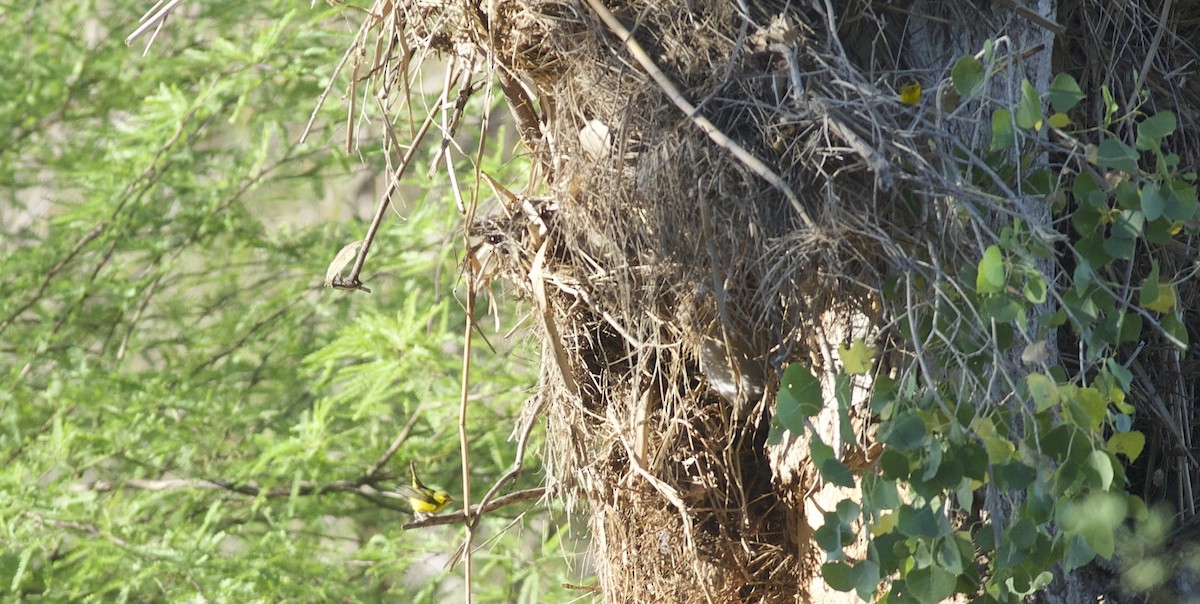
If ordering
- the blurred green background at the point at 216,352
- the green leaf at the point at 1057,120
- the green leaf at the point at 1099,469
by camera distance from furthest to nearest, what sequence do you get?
the blurred green background at the point at 216,352 → the green leaf at the point at 1057,120 → the green leaf at the point at 1099,469

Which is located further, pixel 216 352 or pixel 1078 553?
pixel 216 352

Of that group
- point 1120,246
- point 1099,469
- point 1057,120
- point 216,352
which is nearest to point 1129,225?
point 1120,246

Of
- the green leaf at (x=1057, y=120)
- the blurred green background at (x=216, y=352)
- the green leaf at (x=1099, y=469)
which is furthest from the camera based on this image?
the blurred green background at (x=216, y=352)

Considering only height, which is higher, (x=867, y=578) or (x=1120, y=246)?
(x=1120, y=246)

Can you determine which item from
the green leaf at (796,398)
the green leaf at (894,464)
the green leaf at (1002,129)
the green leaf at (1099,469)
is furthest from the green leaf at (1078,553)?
the green leaf at (1002,129)

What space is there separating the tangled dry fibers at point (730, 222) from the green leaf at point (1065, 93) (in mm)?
73

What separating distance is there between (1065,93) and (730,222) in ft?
1.25

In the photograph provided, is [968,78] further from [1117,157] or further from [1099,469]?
[1099,469]

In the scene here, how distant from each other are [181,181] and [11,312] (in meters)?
0.64

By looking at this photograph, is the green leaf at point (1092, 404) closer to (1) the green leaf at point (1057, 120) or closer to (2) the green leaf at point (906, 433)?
(2) the green leaf at point (906, 433)

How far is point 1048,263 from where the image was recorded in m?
1.33

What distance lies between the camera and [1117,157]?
108 centimetres

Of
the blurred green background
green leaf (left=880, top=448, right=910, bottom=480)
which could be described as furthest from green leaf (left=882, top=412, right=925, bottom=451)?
the blurred green background

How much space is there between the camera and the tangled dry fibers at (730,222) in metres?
1.21
